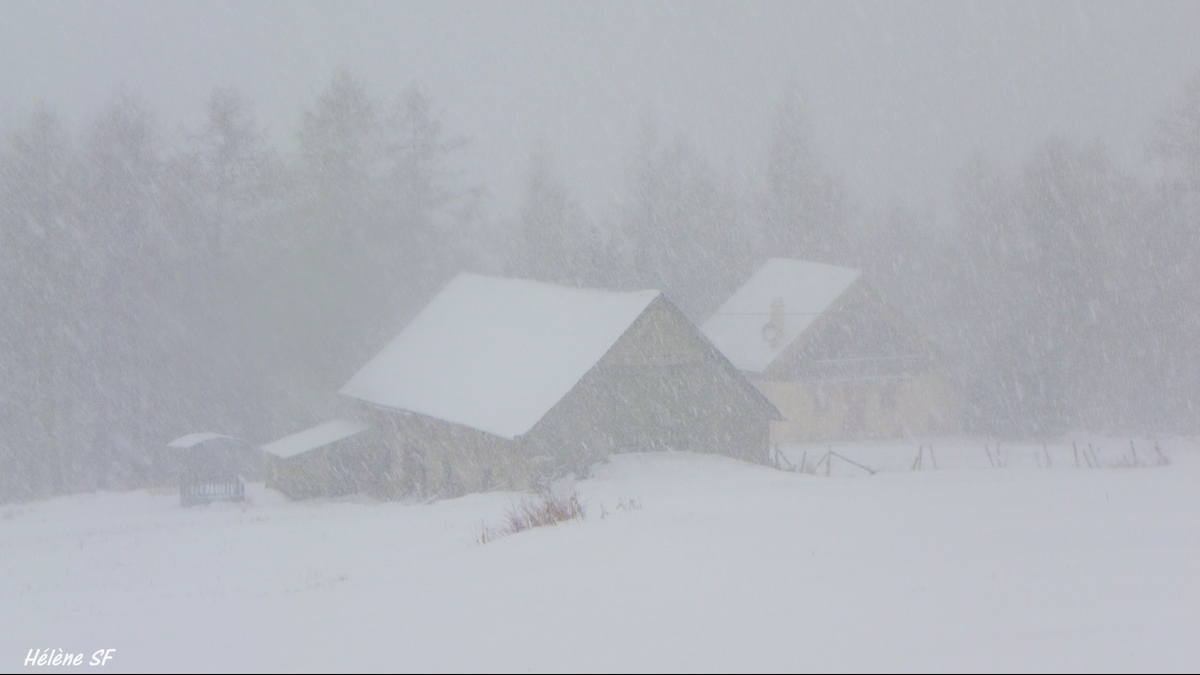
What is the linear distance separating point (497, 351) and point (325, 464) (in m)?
6.24

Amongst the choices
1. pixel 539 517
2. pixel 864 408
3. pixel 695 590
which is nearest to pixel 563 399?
pixel 539 517

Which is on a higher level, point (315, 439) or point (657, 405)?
point (315, 439)

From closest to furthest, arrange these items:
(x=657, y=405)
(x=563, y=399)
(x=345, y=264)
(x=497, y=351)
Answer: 1. (x=563, y=399)
2. (x=657, y=405)
3. (x=497, y=351)
4. (x=345, y=264)

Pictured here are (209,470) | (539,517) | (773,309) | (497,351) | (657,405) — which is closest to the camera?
(539,517)

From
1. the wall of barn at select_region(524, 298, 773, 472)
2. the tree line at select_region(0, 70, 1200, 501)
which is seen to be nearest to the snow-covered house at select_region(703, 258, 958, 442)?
the tree line at select_region(0, 70, 1200, 501)

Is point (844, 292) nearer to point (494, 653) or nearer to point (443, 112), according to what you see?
point (443, 112)

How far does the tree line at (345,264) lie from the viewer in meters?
36.1

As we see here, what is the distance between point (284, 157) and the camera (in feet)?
136

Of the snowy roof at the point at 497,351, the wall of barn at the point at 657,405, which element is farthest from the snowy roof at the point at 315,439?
the wall of barn at the point at 657,405

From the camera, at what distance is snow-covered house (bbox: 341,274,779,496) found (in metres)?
24.5

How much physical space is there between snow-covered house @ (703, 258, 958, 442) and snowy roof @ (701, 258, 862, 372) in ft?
0.16

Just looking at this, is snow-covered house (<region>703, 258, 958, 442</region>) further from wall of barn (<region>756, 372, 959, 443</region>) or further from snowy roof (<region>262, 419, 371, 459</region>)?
snowy roof (<region>262, 419, 371, 459</region>)

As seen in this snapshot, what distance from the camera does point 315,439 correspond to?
1236 inches

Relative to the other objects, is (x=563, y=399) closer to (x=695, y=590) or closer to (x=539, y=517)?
(x=539, y=517)
